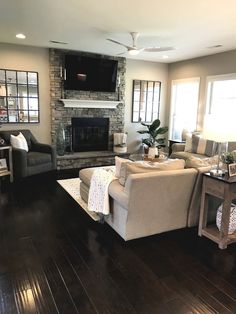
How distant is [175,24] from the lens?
4.02 metres

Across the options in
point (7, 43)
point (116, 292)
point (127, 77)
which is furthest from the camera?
point (127, 77)

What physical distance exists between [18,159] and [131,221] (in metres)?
3.07

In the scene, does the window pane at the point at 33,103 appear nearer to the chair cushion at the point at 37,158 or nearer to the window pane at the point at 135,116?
the chair cushion at the point at 37,158

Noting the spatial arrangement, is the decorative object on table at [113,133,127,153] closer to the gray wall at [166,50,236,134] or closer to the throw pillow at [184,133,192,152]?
the throw pillow at [184,133,192,152]

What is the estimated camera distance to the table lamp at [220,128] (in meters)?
6.01

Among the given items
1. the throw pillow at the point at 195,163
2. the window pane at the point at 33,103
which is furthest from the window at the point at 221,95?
the window pane at the point at 33,103

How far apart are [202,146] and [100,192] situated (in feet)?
11.5

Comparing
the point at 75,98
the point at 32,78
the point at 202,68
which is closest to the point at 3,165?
the point at 32,78

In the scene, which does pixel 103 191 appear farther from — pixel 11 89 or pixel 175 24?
pixel 11 89

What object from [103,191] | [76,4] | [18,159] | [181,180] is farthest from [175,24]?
[18,159]

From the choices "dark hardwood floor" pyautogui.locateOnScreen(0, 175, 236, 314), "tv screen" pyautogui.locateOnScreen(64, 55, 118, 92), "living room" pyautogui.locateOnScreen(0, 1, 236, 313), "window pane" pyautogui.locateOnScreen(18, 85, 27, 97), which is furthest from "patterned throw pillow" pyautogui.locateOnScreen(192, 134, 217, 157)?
"window pane" pyautogui.locateOnScreen(18, 85, 27, 97)

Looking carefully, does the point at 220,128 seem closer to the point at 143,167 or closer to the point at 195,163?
the point at 195,163

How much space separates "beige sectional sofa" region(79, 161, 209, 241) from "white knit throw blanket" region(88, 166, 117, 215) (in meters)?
0.09

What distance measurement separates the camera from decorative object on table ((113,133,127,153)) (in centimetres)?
702
